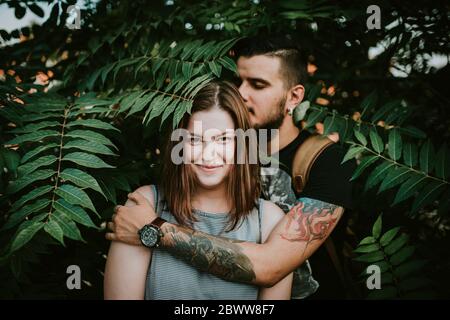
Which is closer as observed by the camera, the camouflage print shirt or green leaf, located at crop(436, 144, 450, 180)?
green leaf, located at crop(436, 144, 450, 180)

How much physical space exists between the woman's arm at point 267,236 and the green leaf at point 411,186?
526mm

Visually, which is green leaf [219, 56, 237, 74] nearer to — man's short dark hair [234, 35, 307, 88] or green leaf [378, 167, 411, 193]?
man's short dark hair [234, 35, 307, 88]

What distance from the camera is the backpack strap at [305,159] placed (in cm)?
202

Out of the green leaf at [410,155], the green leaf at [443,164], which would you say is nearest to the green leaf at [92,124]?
the green leaf at [410,155]

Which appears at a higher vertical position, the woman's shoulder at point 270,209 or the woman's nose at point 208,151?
the woman's nose at point 208,151

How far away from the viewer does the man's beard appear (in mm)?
2256

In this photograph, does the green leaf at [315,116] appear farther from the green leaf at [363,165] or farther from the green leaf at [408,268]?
the green leaf at [408,268]

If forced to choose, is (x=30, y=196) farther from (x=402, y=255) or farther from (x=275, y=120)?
(x=402, y=255)

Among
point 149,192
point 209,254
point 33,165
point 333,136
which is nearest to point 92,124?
point 33,165

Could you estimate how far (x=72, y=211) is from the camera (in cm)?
148

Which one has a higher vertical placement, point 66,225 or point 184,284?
point 66,225

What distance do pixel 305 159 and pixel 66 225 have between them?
119cm

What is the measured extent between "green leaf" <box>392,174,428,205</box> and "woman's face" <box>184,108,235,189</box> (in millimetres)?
737

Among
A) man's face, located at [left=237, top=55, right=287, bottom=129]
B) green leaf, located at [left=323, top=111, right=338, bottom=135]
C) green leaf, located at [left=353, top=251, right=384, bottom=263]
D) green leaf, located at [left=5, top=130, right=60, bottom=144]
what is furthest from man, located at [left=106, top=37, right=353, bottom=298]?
green leaf, located at [left=5, top=130, right=60, bottom=144]
